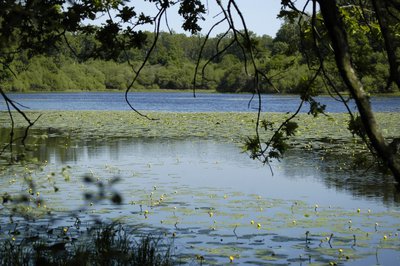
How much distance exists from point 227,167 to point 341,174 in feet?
7.87

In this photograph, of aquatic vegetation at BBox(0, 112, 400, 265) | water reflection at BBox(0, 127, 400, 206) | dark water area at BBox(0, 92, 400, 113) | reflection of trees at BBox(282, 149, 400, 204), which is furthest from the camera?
dark water area at BBox(0, 92, 400, 113)

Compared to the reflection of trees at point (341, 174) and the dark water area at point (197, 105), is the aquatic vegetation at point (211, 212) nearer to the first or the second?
the reflection of trees at point (341, 174)

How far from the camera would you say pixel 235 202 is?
10062 millimetres

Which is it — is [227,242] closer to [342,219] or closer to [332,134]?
[342,219]

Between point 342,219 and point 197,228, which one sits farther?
point 342,219

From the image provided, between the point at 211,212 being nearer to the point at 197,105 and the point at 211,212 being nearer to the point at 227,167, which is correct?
the point at 227,167

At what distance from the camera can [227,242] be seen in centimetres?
758

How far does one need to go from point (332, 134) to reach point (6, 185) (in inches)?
487

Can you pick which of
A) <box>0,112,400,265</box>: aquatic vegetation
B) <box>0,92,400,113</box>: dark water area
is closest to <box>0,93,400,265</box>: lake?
<box>0,112,400,265</box>: aquatic vegetation

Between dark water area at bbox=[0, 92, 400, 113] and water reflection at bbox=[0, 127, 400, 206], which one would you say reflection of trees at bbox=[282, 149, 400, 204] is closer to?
water reflection at bbox=[0, 127, 400, 206]

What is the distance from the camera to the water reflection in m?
11.1

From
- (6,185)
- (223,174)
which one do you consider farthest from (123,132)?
(6,185)

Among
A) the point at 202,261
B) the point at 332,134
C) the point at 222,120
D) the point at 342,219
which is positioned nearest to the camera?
the point at 202,261

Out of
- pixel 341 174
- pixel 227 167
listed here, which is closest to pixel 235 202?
pixel 341 174
